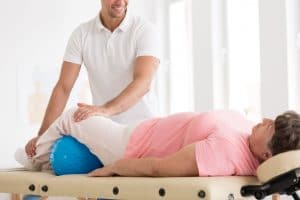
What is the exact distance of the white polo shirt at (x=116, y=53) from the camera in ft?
7.91

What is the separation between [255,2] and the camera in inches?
144

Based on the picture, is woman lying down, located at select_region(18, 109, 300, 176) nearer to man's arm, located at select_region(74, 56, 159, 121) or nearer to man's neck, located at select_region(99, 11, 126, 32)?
man's arm, located at select_region(74, 56, 159, 121)

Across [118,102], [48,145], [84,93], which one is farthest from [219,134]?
[84,93]

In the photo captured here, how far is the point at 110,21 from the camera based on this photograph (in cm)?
246

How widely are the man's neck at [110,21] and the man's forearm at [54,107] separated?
374mm

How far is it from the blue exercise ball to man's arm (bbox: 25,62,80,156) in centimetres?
44

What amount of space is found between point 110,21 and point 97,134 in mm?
717

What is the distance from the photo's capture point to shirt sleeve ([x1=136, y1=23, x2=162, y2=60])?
235cm

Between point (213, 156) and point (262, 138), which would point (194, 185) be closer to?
point (213, 156)

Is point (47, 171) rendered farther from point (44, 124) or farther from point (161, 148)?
point (161, 148)

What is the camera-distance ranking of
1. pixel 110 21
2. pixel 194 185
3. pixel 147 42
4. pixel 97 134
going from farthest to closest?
1. pixel 110 21
2. pixel 147 42
3. pixel 97 134
4. pixel 194 185

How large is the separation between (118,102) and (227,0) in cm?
204

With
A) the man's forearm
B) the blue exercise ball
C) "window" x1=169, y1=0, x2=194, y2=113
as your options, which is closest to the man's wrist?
the blue exercise ball

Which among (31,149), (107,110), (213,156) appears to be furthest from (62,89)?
(213,156)
